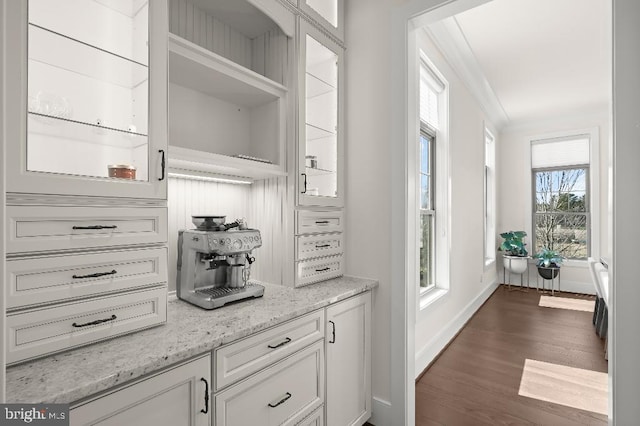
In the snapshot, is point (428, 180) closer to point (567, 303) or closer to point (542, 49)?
point (542, 49)

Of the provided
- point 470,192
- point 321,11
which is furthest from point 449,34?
point 470,192

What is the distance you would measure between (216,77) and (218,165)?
1.54 ft

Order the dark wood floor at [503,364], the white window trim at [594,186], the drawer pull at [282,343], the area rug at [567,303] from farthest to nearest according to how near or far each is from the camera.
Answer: the white window trim at [594,186]
the area rug at [567,303]
the dark wood floor at [503,364]
the drawer pull at [282,343]

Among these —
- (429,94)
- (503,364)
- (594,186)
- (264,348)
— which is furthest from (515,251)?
(264,348)

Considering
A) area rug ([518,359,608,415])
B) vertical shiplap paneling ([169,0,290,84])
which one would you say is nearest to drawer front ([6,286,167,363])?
vertical shiplap paneling ([169,0,290,84])

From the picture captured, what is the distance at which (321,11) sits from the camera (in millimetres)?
2145

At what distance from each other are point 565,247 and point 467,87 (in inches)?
147

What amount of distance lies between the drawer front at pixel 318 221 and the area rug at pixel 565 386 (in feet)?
6.26

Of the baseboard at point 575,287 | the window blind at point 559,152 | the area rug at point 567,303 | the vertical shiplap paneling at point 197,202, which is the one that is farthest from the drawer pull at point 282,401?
the window blind at point 559,152

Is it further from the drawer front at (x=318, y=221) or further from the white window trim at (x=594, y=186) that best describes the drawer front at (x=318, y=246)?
the white window trim at (x=594, y=186)

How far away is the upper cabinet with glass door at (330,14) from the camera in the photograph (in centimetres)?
207

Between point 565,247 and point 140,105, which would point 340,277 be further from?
point 565,247

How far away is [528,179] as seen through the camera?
6.05 metres

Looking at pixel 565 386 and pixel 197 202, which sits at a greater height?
pixel 197 202
